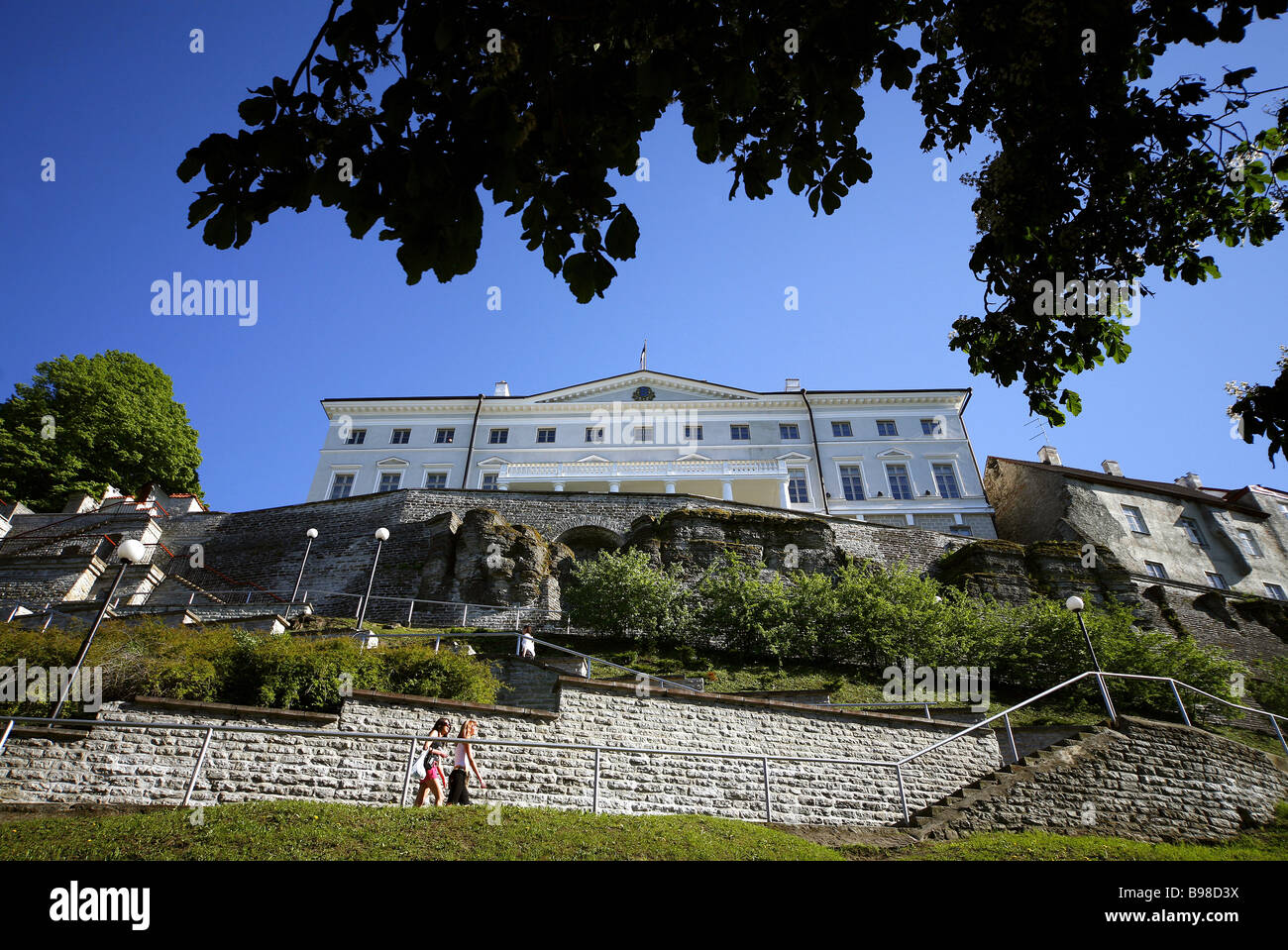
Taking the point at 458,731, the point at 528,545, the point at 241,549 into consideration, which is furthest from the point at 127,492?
the point at 458,731

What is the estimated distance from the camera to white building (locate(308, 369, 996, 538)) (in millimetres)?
35406

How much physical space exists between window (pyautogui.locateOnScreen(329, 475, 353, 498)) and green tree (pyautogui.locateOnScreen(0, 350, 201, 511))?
9160 mm

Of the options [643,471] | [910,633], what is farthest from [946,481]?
[910,633]

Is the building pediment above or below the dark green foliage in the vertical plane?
above

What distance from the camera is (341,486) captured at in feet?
122

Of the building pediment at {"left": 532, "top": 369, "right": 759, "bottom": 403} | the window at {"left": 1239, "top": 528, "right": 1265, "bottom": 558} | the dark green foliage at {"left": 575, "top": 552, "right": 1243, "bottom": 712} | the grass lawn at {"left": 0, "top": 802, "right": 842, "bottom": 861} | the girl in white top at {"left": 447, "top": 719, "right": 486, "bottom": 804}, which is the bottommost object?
the grass lawn at {"left": 0, "top": 802, "right": 842, "bottom": 861}

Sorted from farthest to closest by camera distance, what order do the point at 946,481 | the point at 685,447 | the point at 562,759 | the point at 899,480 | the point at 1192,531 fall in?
the point at 685,447
the point at 899,480
the point at 946,481
the point at 1192,531
the point at 562,759

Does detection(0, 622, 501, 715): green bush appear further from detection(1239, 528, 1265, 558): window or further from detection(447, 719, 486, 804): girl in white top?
detection(1239, 528, 1265, 558): window

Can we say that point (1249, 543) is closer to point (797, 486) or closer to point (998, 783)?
point (797, 486)

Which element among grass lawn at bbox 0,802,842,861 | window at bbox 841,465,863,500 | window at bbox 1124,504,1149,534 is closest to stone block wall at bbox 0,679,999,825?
grass lawn at bbox 0,802,842,861

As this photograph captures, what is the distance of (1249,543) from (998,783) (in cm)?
3080

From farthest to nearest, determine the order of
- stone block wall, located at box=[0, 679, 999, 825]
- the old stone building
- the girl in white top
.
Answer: the old stone building < the girl in white top < stone block wall, located at box=[0, 679, 999, 825]

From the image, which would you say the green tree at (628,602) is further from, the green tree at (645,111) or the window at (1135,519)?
the window at (1135,519)
